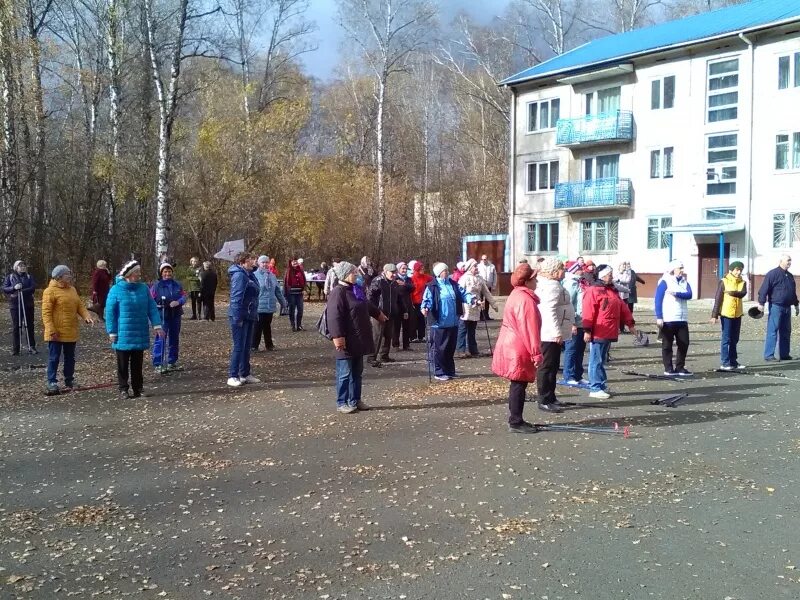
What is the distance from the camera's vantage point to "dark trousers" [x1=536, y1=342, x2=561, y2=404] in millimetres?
9148

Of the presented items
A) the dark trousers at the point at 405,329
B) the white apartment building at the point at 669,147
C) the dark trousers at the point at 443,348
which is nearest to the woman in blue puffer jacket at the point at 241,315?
the dark trousers at the point at 443,348

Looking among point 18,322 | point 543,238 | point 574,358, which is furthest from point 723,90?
point 18,322

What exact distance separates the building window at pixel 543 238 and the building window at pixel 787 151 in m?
11.2

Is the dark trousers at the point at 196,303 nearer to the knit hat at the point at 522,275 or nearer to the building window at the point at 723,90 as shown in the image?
the knit hat at the point at 522,275

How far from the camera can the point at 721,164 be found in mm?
32125

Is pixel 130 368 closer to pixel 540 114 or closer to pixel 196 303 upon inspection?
pixel 196 303

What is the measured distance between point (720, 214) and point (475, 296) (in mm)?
23178

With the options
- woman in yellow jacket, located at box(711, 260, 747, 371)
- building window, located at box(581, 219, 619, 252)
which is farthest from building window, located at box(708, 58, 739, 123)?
woman in yellow jacket, located at box(711, 260, 747, 371)

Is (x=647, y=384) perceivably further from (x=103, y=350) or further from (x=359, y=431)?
(x=103, y=350)

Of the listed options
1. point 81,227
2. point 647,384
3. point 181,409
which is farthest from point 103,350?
point 81,227

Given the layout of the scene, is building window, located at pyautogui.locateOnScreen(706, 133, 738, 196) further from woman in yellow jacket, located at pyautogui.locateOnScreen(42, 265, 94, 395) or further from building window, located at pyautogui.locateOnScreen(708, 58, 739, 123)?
woman in yellow jacket, located at pyautogui.locateOnScreen(42, 265, 94, 395)

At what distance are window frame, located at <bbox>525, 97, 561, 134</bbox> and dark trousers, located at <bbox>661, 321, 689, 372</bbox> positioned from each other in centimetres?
2856

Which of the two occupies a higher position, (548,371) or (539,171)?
(539,171)

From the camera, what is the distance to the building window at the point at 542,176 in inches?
1523
